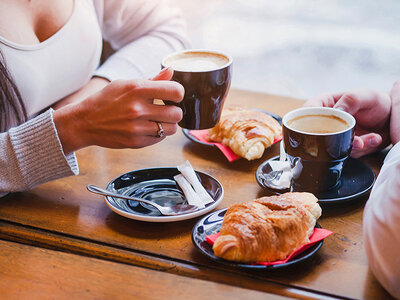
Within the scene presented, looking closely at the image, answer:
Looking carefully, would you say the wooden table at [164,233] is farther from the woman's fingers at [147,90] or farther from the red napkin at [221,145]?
the woman's fingers at [147,90]

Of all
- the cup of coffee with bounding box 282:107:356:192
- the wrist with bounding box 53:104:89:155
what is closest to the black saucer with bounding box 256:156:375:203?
the cup of coffee with bounding box 282:107:356:192

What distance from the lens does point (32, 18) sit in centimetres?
112

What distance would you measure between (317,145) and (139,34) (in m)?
0.94

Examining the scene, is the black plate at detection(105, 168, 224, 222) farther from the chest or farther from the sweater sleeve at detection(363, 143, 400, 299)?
the chest

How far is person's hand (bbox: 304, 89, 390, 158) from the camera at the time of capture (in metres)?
0.92

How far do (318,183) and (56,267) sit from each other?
48 centimetres

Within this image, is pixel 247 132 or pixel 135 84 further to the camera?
pixel 247 132

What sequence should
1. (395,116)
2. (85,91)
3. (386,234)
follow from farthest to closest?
(85,91) < (395,116) < (386,234)

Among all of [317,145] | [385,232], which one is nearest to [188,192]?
[317,145]

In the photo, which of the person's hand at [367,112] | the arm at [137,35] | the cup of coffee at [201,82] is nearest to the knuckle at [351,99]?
the person's hand at [367,112]

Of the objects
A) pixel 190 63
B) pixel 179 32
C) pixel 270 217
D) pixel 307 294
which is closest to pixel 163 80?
pixel 190 63

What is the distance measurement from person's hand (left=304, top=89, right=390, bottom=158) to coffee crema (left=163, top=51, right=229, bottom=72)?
10.4 inches

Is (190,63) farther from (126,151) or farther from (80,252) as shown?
(80,252)

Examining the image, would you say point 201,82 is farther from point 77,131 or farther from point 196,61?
point 77,131
